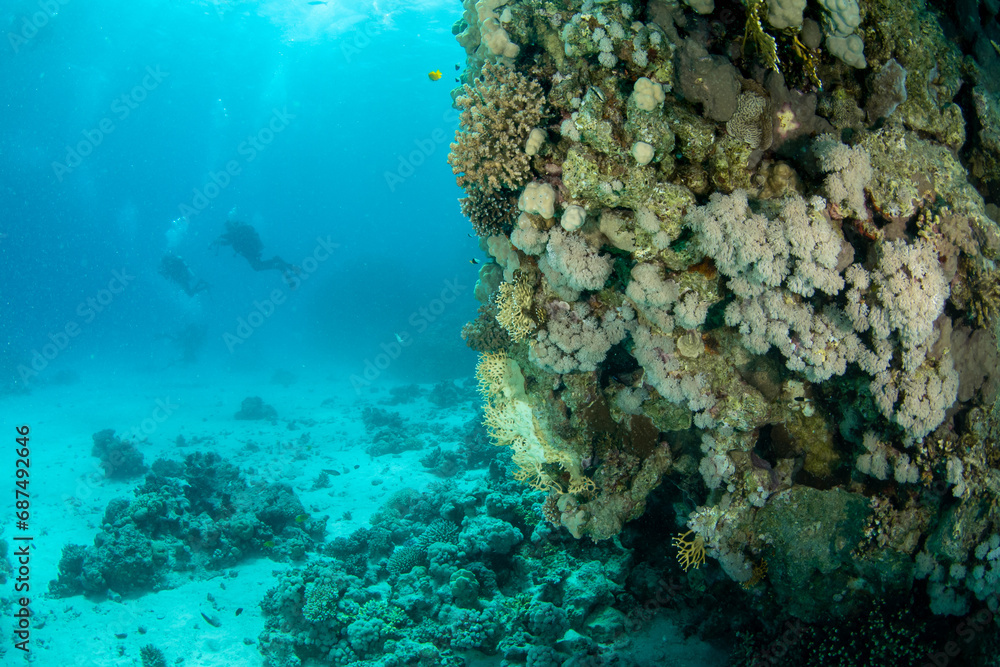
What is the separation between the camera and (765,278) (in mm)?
3797

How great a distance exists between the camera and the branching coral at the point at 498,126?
14.8 feet

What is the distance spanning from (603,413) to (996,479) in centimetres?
358

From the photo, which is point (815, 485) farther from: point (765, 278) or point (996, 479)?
point (765, 278)

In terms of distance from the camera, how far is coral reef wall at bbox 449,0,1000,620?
12.7ft

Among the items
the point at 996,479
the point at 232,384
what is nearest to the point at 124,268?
the point at 232,384
